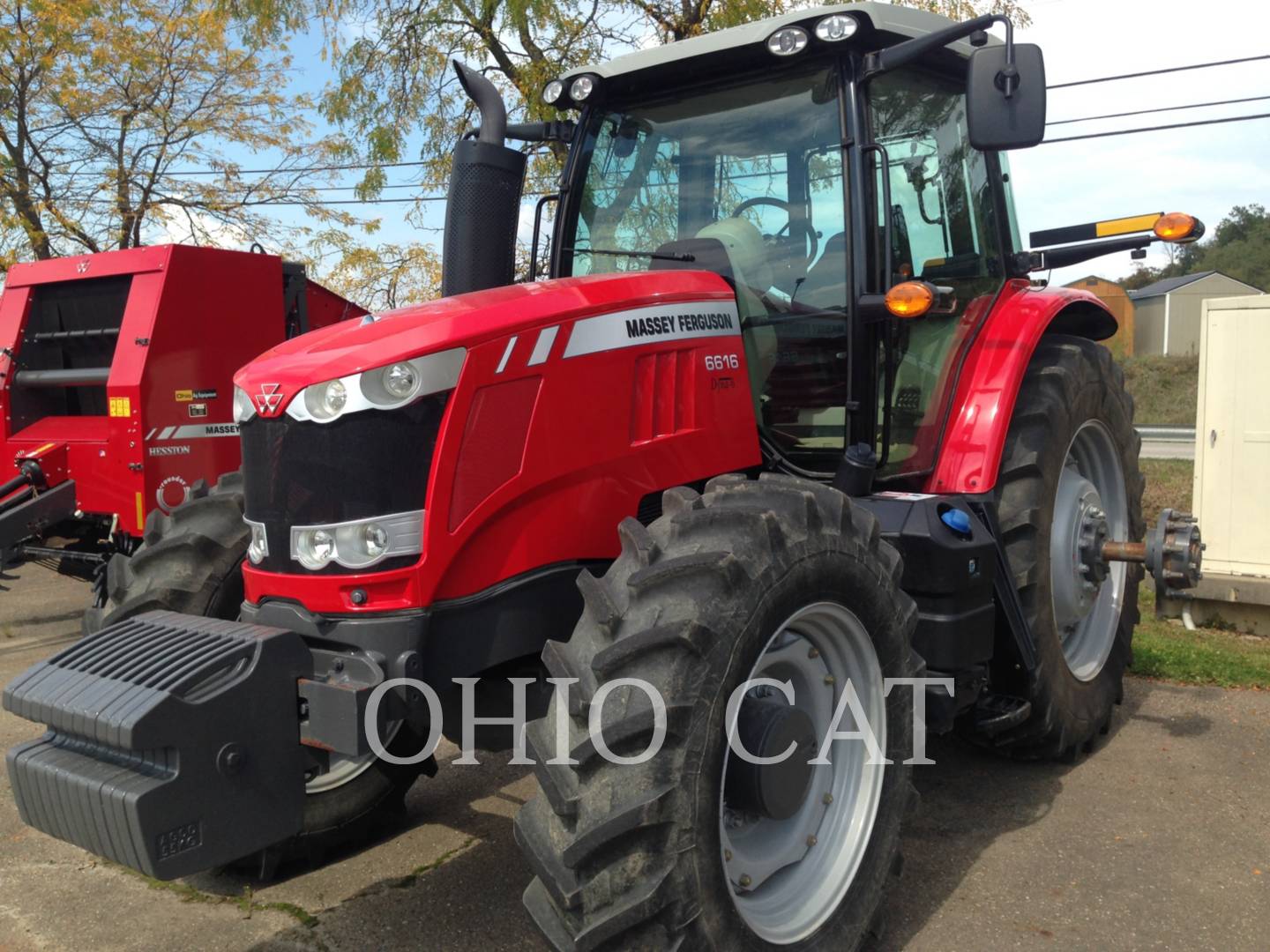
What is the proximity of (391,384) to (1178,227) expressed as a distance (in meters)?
3.02

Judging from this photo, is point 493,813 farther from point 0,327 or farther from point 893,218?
point 0,327

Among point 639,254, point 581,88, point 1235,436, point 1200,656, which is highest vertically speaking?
point 581,88

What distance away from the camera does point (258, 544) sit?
2861 mm

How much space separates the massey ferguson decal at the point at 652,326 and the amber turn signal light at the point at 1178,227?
70.5 inches

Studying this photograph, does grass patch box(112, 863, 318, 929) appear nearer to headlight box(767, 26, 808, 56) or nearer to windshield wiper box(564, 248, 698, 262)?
windshield wiper box(564, 248, 698, 262)

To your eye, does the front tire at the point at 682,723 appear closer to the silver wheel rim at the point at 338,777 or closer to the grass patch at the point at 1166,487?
the silver wheel rim at the point at 338,777

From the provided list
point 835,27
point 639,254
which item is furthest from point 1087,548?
point 835,27

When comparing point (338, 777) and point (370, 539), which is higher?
point (370, 539)

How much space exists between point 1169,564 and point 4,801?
4499mm

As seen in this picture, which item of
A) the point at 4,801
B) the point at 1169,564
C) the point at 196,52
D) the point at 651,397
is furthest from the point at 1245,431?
the point at 196,52

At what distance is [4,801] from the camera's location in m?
4.20

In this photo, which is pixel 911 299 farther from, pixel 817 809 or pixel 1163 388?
pixel 1163 388

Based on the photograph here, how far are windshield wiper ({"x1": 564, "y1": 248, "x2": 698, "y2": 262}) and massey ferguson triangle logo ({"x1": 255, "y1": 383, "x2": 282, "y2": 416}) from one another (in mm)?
1428

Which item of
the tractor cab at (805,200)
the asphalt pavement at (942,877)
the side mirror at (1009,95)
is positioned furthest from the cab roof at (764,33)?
the asphalt pavement at (942,877)
